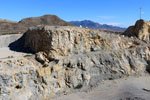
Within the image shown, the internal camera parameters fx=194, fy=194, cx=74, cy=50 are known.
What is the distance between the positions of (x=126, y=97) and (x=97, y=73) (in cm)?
535

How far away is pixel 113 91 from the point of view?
2077 cm

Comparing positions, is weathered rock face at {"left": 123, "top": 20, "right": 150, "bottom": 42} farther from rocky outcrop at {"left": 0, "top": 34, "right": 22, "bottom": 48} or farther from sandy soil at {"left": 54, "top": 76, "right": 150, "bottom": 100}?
rocky outcrop at {"left": 0, "top": 34, "right": 22, "bottom": 48}

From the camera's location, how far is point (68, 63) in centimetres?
2159

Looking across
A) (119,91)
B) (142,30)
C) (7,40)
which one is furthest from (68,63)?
(7,40)

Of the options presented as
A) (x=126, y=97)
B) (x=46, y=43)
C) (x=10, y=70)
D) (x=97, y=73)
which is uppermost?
(x=46, y=43)

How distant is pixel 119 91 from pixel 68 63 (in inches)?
246

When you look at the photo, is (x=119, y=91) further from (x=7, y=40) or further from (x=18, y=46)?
(x=7, y=40)

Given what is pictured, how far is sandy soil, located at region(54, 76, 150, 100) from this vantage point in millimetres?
19109

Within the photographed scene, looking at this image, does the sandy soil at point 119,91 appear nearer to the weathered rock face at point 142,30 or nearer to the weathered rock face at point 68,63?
the weathered rock face at point 68,63

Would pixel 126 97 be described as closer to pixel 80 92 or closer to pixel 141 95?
pixel 141 95

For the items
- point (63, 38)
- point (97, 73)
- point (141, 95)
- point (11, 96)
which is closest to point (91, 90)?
point (97, 73)

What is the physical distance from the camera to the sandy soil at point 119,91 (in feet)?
62.7

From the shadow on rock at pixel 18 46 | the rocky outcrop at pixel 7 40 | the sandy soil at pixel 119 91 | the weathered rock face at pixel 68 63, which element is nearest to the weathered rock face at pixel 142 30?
the weathered rock face at pixel 68 63

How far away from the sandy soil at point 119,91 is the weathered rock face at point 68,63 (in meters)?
1.03
